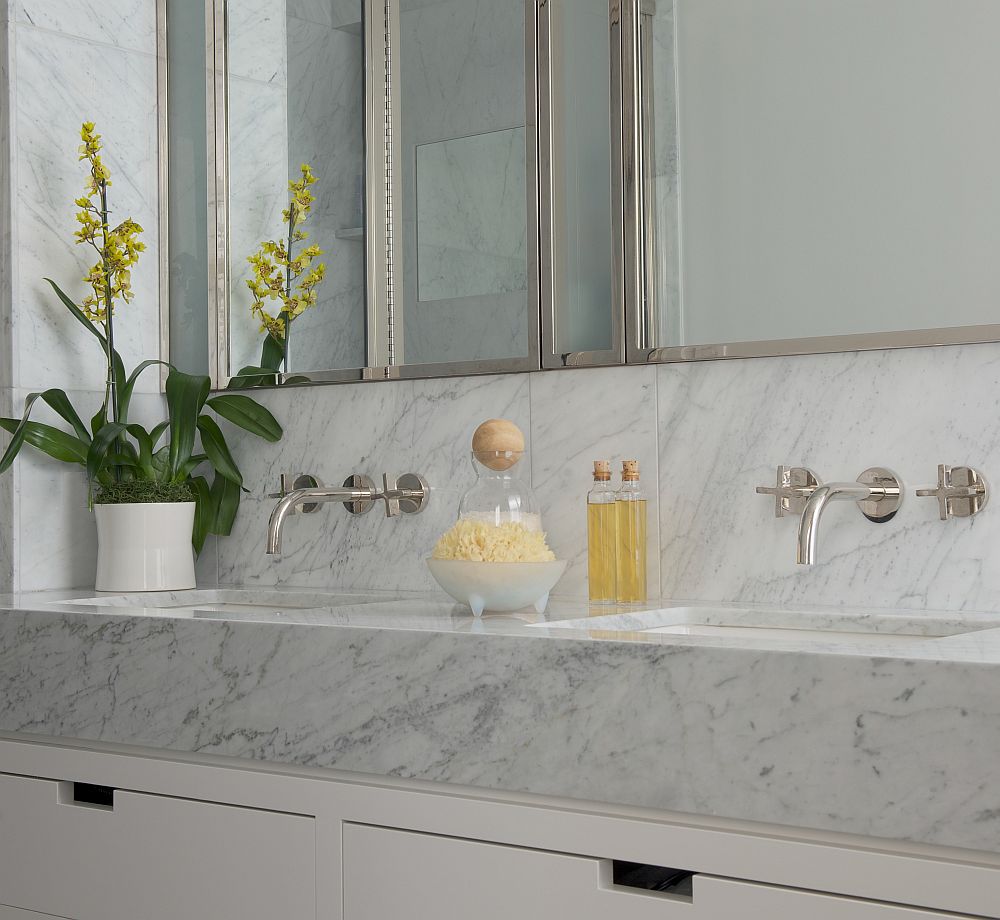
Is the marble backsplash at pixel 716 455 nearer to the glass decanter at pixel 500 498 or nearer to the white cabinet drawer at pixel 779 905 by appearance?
the glass decanter at pixel 500 498

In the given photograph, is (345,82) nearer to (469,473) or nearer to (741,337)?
(469,473)

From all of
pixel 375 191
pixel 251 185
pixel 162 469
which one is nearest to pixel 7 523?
pixel 162 469

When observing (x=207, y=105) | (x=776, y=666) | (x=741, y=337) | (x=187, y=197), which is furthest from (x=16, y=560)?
(x=776, y=666)

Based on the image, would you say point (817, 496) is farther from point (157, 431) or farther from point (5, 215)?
point (5, 215)

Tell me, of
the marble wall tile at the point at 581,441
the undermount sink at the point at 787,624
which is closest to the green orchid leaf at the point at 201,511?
the marble wall tile at the point at 581,441

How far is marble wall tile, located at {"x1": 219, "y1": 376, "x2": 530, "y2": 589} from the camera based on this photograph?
1.68 m

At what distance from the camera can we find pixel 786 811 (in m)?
0.97

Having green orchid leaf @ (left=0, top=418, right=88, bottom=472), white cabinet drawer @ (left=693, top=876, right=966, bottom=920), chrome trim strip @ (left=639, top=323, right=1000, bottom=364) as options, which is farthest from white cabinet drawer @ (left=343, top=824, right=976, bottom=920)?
green orchid leaf @ (left=0, top=418, right=88, bottom=472)

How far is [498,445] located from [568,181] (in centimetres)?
39

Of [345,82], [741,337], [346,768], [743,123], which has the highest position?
[345,82]

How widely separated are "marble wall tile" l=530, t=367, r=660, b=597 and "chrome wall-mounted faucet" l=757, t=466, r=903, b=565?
17 cm

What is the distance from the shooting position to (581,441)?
5.16 feet

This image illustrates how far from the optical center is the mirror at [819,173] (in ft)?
4.35

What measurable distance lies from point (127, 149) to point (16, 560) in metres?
0.66
